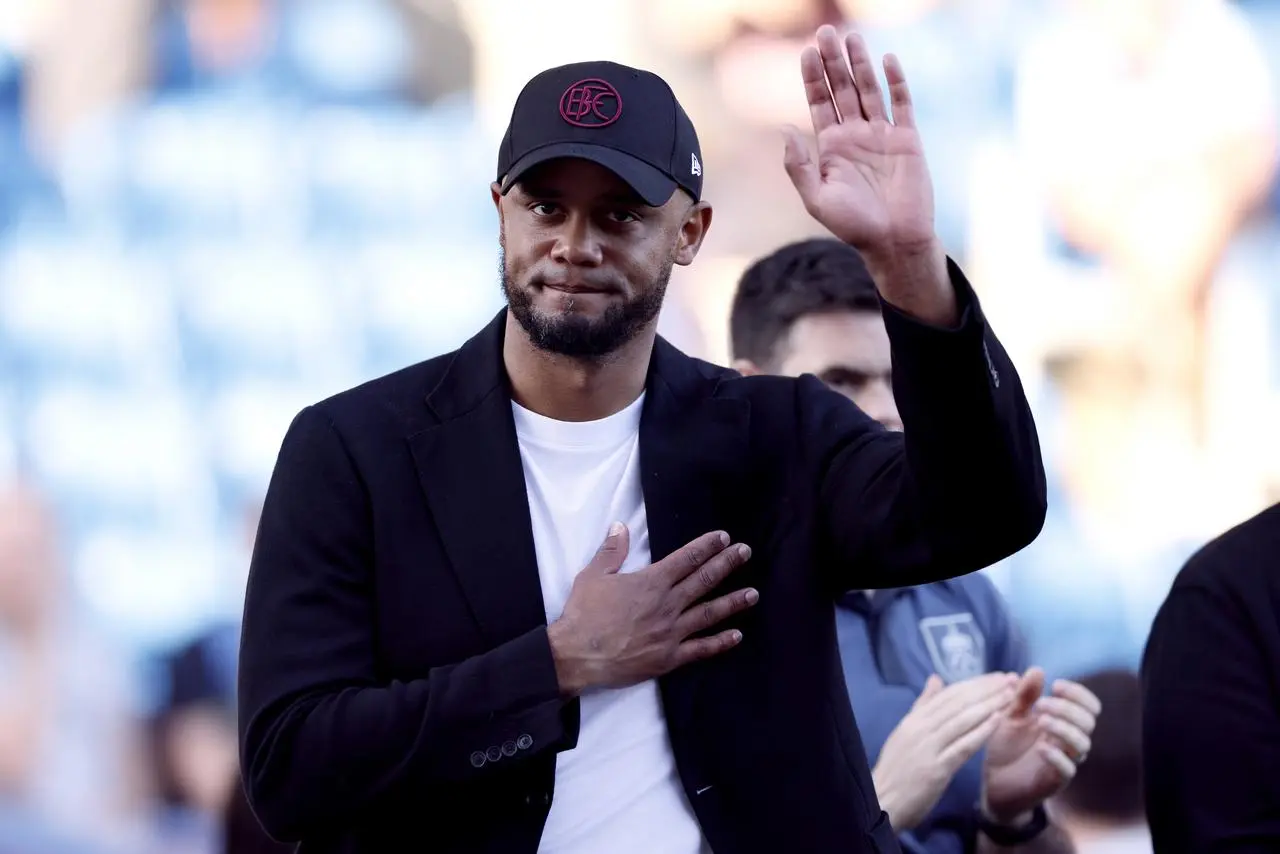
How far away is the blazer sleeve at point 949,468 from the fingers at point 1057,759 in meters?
0.88

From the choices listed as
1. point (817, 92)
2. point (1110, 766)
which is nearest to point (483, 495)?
point (817, 92)

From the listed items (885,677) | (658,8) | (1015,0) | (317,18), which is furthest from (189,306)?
(1015,0)

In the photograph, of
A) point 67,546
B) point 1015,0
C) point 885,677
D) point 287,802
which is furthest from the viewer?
point 1015,0

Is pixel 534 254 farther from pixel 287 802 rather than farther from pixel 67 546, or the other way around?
pixel 67 546

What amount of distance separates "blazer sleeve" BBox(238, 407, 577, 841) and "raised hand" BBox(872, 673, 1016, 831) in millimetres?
889

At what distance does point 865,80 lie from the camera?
172 centimetres

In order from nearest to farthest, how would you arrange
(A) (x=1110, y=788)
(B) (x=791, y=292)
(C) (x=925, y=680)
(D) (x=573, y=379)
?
(D) (x=573, y=379)
(C) (x=925, y=680)
(B) (x=791, y=292)
(A) (x=1110, y=788)

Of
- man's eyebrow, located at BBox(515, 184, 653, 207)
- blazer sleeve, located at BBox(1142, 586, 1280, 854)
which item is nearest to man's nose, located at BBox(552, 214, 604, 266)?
man's eyebrow, located at BBox(515, 184, 653, 207)

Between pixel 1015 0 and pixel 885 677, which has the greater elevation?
pixel 1015 0

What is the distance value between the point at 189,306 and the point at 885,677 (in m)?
1.81

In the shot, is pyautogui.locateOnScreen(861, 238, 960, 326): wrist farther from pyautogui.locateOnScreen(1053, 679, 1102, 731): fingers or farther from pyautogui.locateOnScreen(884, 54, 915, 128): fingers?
pyautogui.locateOnScreen(1053, 679, 1102, 731): fingers

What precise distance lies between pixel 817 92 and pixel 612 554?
56cm

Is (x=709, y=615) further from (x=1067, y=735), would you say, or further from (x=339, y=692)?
(x=1067, y=735)

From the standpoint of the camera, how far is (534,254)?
178 cm
